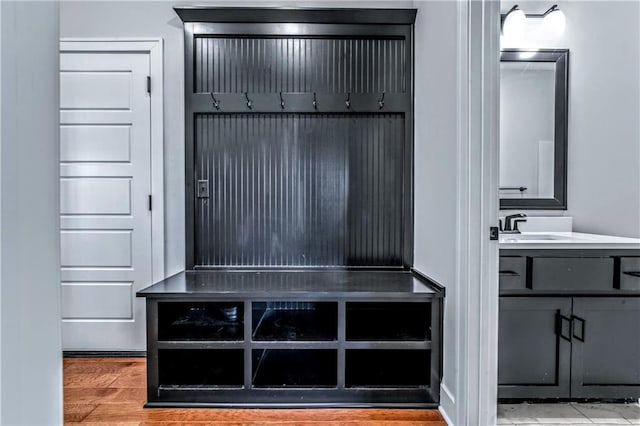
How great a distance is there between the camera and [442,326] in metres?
2.02

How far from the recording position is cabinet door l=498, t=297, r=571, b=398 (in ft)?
6.43

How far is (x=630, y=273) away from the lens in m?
1.95

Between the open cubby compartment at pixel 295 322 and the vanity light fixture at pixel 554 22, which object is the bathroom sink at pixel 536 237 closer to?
the open cubby compartment at pixel 295 322

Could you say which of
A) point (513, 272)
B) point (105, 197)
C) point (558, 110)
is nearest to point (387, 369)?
point (513, 272)

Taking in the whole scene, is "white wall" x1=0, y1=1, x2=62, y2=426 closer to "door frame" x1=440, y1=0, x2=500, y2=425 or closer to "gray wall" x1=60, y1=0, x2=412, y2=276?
"door frame" x1=440, y1=0, x2=500, y2=425

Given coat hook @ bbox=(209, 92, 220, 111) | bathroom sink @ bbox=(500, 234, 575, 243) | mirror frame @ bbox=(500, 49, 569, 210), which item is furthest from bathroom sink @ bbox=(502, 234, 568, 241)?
coat hook @ bbox=(209, 92, 220, 111)

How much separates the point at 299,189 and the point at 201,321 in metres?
0.99

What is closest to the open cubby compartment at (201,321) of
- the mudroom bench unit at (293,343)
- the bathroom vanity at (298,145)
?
the mudroom bench unit at (293,343)

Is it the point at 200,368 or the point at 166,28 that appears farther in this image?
the point at 166,28

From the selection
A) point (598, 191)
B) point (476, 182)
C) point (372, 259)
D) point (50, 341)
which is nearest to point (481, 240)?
point (476, 182)

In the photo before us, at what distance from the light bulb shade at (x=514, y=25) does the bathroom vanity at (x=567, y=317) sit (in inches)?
53.1

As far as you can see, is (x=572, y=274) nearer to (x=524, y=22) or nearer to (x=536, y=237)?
(x=536, y=237)

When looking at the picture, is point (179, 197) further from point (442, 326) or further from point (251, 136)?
point (442, 326)

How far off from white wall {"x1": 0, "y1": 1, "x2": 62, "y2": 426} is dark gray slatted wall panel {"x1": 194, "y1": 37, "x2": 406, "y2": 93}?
2.15 m
